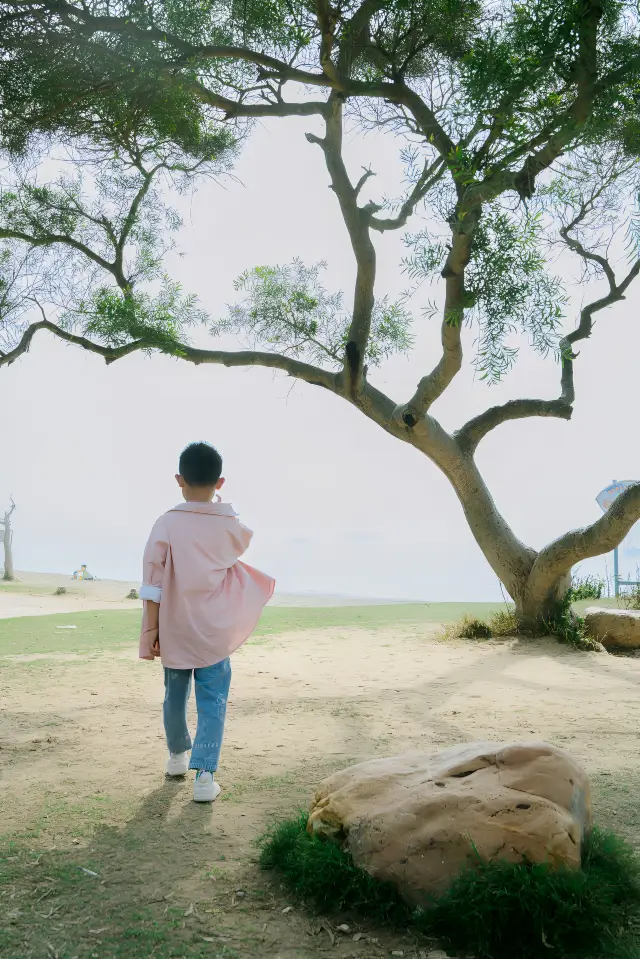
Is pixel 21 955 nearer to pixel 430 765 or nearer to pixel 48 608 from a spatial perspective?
pixel 430 765

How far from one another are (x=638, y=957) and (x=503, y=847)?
42 centimetres

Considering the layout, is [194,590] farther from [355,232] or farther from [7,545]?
[7,545]

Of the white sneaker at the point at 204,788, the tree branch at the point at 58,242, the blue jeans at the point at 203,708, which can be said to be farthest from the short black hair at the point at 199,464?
the tree branch at the point at 58,242

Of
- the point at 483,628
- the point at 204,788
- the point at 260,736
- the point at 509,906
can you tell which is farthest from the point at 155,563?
the point at 483,628

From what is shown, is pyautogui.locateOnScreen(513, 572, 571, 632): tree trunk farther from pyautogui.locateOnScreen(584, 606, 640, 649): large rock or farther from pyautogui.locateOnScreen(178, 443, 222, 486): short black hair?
pyautogui.locateOnScreen(178, 443, 222, 486): short black hair

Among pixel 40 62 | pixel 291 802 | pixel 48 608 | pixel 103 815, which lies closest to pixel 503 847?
pixel 291 802

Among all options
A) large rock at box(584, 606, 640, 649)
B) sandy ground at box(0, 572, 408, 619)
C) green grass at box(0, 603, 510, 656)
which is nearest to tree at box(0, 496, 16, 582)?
sandy ground at box(0, 572, 408, 619)

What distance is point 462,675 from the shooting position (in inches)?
261

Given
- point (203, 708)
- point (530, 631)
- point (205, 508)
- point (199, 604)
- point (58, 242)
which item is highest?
point (58, 242)

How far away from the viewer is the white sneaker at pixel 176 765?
3662 mm

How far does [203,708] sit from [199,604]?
454mm

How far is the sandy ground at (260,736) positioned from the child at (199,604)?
0.33 metres

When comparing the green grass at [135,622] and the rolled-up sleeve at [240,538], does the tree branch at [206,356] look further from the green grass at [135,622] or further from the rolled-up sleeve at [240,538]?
the rolled-up sleeve at [240,538]

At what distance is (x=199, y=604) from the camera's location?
3.46 m
